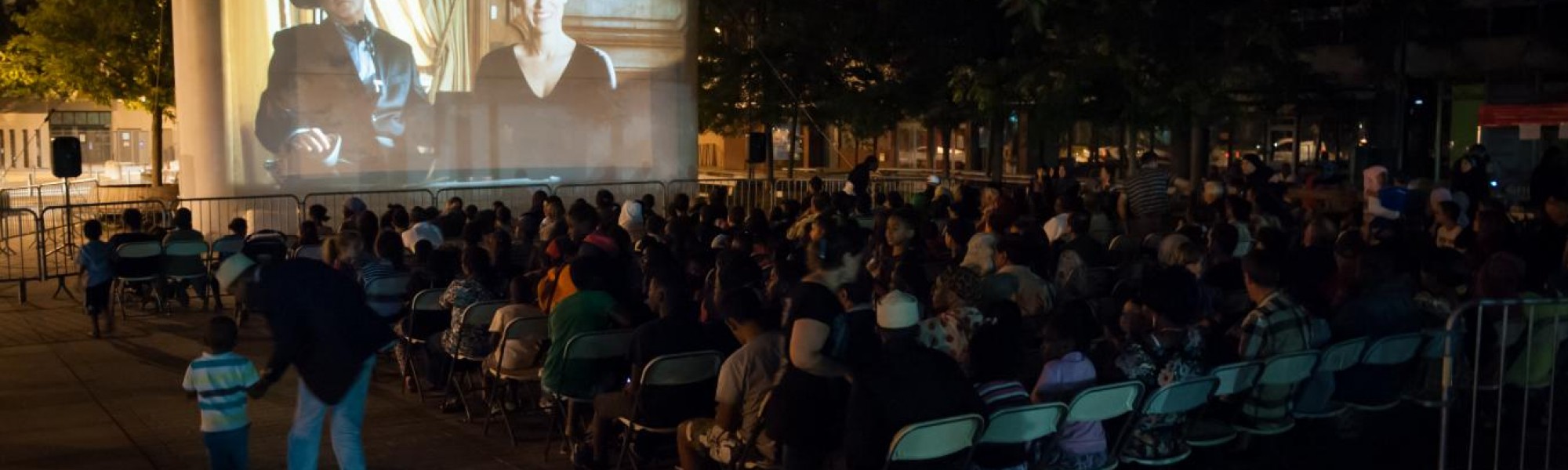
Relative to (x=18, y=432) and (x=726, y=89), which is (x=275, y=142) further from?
(x=18, y=432)

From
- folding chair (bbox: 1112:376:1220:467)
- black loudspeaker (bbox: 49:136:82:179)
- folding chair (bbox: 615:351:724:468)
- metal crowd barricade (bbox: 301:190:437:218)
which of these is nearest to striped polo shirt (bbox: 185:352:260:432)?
folding chair (bbox: 615:351:724:468)

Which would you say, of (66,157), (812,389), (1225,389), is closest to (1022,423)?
(812,389)

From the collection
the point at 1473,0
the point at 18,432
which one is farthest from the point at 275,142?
the point at 1473,0

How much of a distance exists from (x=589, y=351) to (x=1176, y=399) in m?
2.95

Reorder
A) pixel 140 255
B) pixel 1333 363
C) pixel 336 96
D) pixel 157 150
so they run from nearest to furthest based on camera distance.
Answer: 1. pixel 1333 363
2. pixel 140 255
3. pixel 336 96
4. pixel 157 150

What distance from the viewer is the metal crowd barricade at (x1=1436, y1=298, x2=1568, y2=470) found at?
7.23m

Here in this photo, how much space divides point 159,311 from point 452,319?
19.8 feet

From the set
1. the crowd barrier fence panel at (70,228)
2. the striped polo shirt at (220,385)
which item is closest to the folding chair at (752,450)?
the striped polo shirt at (220,385)

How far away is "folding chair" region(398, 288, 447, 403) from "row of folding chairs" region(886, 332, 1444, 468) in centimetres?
452

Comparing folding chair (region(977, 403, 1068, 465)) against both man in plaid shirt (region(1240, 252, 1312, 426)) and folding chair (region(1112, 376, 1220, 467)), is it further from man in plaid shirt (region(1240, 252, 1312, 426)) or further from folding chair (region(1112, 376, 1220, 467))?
man in plaid shirt (region(1240, 252, 1312, 426))

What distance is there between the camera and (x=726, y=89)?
25.7 metres

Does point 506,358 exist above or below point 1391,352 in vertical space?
below

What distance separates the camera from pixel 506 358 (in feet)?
25.6

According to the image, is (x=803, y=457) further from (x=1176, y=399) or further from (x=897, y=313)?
(x=1176, y=399)
